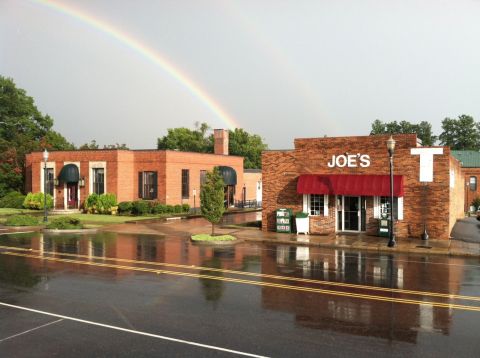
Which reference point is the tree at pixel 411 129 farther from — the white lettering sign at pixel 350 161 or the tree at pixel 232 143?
A: the white lettering sign at pixel 350 161

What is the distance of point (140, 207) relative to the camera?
39594mm

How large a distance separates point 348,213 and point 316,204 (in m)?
1.87

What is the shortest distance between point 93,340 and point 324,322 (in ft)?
15.9

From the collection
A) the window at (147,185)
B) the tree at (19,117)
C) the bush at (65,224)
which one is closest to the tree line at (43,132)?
the tree at (19,117)

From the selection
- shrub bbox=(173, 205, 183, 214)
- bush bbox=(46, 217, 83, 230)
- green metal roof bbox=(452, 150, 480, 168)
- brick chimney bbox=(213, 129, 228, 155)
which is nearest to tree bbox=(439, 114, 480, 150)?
green metal roof bbox=(452, 150, 480, 168)

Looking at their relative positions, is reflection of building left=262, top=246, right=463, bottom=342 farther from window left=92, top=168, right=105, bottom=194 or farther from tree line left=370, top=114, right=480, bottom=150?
tree line left=370, top=114, right=480, bottom=150

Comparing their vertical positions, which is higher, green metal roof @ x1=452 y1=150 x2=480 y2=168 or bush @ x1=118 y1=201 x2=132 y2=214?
green metal roof @ x1=452 y1=150 x2=480 y2=168

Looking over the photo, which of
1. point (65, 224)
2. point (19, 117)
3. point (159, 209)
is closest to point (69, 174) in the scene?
point (159, 209)

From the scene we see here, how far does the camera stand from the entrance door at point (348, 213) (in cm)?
2498

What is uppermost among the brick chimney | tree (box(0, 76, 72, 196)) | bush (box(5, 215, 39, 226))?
tree (box(0, 76, 72, 196))

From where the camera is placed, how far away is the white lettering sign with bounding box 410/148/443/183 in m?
23.1

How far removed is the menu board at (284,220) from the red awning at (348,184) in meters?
1.63

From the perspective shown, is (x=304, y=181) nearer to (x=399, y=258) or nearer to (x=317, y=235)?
(x=317, y=235)

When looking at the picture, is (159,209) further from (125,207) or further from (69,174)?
(69,174)
